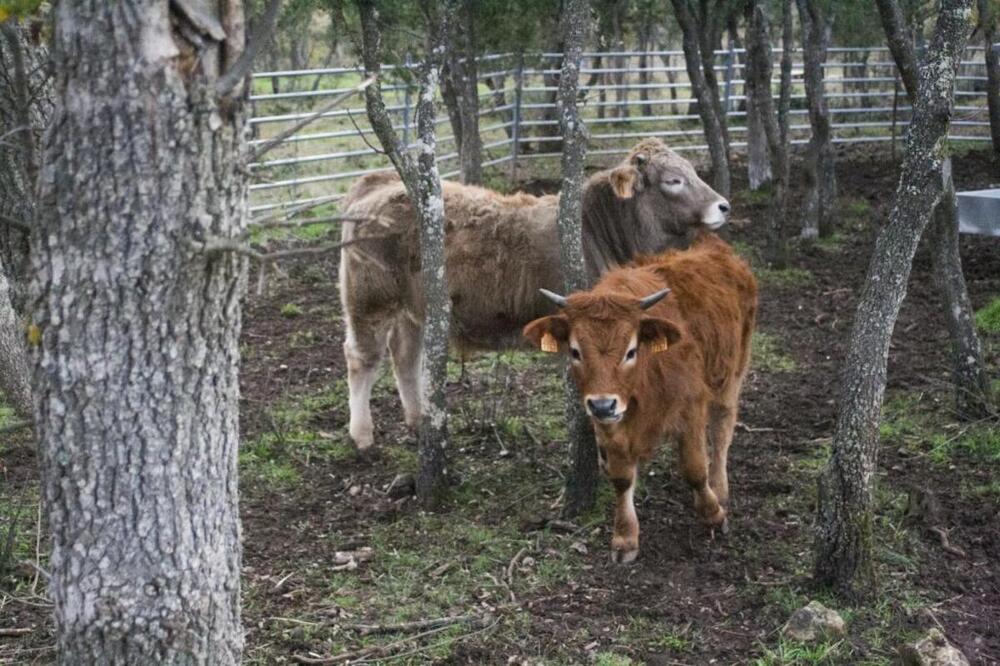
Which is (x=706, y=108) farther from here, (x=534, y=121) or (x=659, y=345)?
(x=659, y=345)

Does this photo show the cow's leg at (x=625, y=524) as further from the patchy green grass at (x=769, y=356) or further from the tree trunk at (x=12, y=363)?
the tree trunk at (x=12, y=363)

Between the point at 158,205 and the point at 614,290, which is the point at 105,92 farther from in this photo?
the point at 614,290

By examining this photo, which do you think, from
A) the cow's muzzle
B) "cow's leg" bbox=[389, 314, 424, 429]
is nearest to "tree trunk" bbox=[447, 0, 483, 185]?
"cow's leg" bbox=[389, 314, 424, 429]

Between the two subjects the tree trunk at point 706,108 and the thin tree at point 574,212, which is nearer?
the thin tree at point 574,212

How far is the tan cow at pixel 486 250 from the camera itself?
7.95m

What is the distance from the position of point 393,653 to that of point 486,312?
327 cm

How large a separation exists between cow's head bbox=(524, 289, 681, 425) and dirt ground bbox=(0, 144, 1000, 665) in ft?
3.04

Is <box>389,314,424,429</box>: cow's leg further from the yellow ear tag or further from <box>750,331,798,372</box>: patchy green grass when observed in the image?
the yellow ear tag

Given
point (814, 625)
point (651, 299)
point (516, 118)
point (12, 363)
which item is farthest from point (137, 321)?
point (516, 118)

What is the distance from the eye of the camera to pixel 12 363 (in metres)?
7.88

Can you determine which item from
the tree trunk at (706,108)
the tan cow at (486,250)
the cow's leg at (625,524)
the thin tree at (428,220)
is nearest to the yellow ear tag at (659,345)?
the cow's leg at (625,524)

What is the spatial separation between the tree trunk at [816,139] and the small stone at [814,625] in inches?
320

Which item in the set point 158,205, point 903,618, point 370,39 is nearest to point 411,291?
point 370,39

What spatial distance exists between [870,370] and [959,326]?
110 inches
